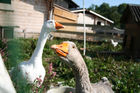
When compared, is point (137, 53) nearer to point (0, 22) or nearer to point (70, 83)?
point (70, 83)

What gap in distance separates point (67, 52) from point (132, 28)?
3147 mm

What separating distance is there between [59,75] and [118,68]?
1063 millimetres

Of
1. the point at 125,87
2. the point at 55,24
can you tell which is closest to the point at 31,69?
the point at 55,24

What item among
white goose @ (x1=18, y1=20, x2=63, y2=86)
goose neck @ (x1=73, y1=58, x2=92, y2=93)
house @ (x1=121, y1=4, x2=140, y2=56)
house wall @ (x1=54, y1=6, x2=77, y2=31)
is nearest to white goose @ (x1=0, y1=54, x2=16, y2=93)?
goose neck @ (x1=73, y1=58, x2=92, y2=93)

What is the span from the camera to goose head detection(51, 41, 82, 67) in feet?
2.29

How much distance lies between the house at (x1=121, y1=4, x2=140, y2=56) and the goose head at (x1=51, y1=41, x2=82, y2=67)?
96.7 inches

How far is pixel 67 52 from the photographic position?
0.74 m

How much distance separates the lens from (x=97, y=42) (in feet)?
15.7

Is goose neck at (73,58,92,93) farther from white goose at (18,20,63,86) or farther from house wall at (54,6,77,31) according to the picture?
house wall at (54,6,77,31)

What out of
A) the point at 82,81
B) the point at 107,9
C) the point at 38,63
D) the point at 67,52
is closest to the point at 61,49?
the point at 67,52

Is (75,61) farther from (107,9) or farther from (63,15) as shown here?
(63,15)

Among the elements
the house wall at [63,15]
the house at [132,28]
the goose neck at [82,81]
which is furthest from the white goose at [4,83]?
the house wall at [63,15]

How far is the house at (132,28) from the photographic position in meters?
2.99

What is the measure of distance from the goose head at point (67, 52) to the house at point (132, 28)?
246 centimetres
